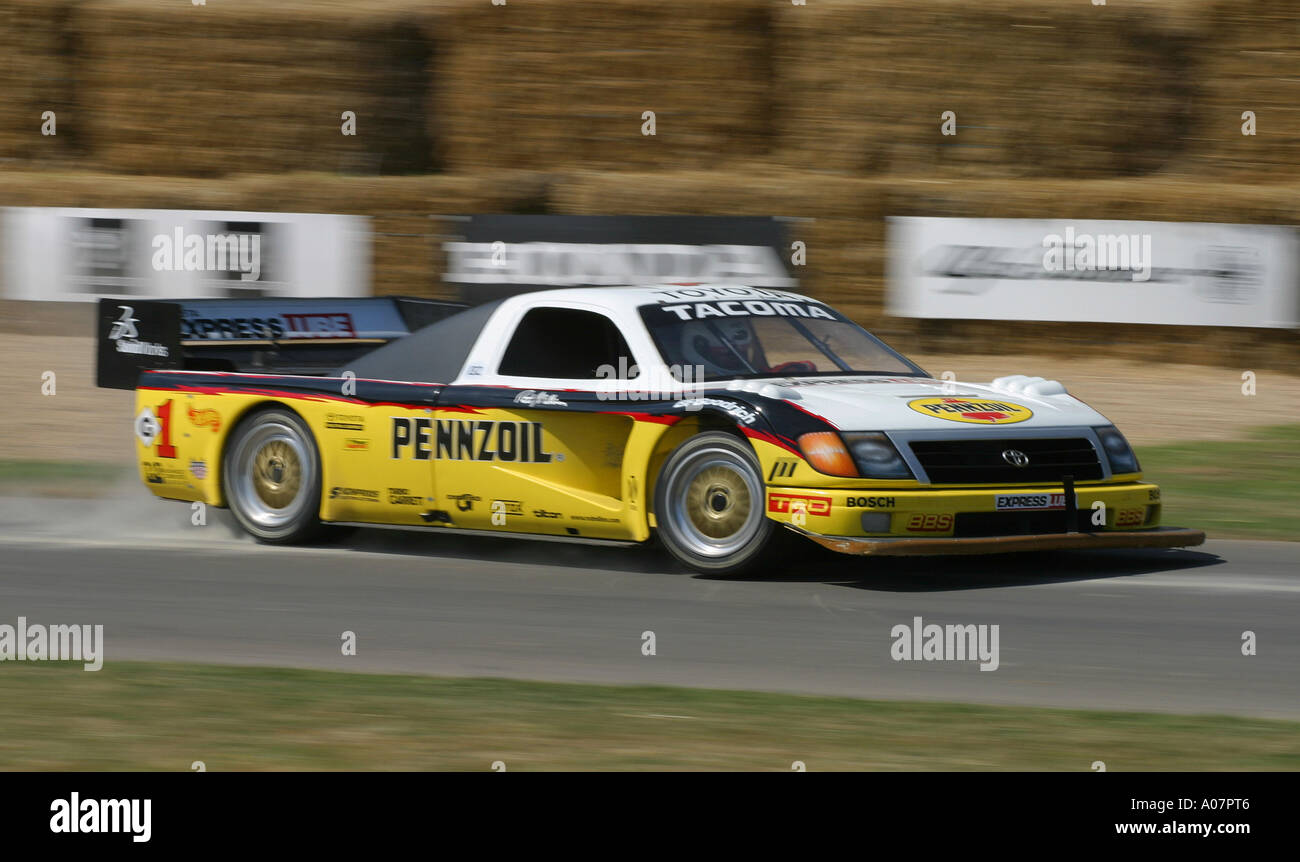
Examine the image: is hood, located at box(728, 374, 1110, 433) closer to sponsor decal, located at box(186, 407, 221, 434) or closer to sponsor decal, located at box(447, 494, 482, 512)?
sponsor decal, located at box(447, 494, 482, 512)

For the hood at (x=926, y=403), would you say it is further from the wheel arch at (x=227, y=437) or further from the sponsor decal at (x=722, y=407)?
the wheel arch at (x=227, y=437)

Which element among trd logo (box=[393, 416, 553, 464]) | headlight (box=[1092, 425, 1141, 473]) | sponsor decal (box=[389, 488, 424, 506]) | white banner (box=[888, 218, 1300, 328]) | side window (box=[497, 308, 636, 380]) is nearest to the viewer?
headlight (box=[1092, 425, 1141, 473])

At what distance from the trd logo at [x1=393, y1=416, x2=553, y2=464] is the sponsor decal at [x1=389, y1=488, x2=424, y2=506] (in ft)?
0.57

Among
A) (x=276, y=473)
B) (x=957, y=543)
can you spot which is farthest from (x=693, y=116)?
(x=957, y=543)

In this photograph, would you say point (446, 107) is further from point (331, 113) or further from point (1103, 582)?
point (1103, 582)

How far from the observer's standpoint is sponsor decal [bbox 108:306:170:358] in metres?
10.4

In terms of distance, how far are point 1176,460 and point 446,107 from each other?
10.2 meters

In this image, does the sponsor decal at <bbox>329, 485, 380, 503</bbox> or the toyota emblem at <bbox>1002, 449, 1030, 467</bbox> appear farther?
the sponsor decal at <bbox>329, 485, 380, 503</bbox>

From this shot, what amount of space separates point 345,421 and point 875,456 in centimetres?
296

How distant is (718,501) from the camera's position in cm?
819

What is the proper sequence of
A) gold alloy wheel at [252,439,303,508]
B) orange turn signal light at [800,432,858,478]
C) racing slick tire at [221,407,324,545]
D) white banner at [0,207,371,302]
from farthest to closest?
1. white banner at [0,207,371,302]
2. gold alloy wheel at [252,439,303,508]
3. racing slick tire at [221,407,324,545]
4. orange turn signal light at [800,432,858,478]

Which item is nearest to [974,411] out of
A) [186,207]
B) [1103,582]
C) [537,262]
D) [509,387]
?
[1103,582]

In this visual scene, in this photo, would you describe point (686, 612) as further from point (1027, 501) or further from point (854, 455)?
point (1027, 501)

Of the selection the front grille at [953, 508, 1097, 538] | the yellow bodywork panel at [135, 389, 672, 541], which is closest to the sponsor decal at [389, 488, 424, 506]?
the yellow bodywork panel at [135, 389, 672, 541]
